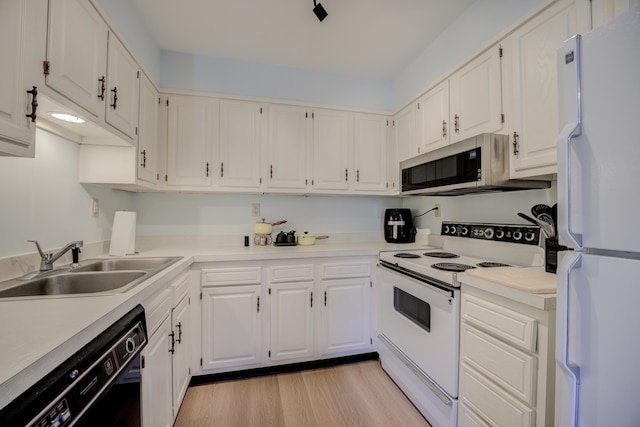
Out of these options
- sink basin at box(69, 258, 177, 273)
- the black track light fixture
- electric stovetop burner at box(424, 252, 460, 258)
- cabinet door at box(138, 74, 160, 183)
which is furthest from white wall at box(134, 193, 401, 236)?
the black track light fixture

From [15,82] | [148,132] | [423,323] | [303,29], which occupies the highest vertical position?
[303,29]

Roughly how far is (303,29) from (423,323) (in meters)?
2.27

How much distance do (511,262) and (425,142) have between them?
1043mm

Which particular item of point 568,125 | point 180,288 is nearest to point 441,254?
point 568,125

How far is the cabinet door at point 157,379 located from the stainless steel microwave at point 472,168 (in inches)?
71.2

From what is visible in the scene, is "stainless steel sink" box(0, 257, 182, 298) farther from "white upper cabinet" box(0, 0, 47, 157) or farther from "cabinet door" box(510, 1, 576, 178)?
"cabinet door" box(510, 1, 576, 178)

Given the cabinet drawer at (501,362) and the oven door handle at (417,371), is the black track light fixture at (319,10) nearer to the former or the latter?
the cabinet drawer at (501,362)

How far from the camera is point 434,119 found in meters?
2.00

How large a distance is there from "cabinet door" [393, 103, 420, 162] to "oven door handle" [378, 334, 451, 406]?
1.51 m

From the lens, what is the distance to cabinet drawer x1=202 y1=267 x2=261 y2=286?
1.88m

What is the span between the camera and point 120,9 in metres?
1.65

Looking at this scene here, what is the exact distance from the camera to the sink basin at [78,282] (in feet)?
3.88

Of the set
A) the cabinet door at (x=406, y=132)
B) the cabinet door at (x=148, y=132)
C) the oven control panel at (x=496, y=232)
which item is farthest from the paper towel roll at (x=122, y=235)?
the oven control panel at (x=496, y=232)

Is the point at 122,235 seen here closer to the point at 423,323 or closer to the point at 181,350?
the point at 181,350
